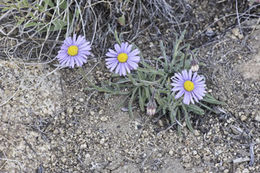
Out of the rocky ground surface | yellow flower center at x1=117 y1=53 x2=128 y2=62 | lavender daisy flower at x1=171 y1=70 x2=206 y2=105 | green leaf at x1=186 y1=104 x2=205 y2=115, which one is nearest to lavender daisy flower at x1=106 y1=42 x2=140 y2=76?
yellow flower center at x1=117 y1=53 x2=128 y2=62

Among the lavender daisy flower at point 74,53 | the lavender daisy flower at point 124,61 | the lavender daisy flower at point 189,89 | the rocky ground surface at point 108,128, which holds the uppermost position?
the lavender daisy flower at point 74,53

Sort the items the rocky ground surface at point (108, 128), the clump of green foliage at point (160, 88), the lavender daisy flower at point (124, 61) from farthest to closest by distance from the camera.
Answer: the clump of green foliage at point (160, 88), the rocky ground surface at point (108, 128), the lavender daisy flower at point (124, 61)

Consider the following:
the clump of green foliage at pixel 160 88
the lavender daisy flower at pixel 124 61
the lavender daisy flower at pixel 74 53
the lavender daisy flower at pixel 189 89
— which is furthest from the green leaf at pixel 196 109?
the lavender daisy flower at pixel 74 53

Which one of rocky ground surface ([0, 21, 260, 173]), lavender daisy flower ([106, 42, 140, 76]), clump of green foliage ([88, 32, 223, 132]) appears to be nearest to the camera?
lavender daisy flower ([106, 42, 140, 76])

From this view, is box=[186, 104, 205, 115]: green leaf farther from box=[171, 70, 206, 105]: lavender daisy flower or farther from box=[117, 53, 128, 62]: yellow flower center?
box=[117, 53, 128, 62]: yellow flower center

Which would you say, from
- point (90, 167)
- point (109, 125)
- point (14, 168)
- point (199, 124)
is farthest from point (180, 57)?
point (14, 168)

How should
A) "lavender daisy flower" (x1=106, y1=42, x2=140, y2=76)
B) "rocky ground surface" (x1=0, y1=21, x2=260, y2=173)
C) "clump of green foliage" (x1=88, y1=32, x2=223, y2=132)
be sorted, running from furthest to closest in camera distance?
"clump of green foliage" (x1=88, y1=32, x2=223, y2=132) → "rocky ground surface" (x1=0, y1=21, x2=260, y2=173) → "lavender daisy flower" (x1=106, y1=42, x2=140, y2=76)

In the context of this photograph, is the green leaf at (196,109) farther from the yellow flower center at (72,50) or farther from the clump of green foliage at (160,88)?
the yellow flower center at (72,50)

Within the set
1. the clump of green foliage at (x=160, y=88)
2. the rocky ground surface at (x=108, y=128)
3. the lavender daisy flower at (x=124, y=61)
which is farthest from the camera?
the clump of green foliage at (x=160, y=88)

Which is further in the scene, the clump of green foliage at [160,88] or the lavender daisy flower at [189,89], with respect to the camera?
the clump of green foliage at [160,88]
